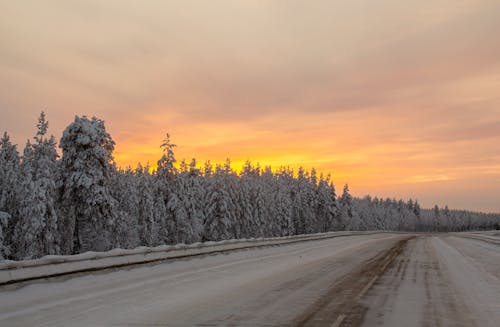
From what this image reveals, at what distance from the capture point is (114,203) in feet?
125

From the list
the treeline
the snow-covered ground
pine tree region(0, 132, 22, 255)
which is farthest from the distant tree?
the snow-covered ground

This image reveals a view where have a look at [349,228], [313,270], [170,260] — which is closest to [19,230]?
[170,260]

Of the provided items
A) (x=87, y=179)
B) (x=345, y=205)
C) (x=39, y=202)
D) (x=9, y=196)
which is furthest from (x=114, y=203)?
(x=345, y=205)

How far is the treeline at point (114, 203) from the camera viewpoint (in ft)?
123

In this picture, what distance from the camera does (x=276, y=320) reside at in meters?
7.78

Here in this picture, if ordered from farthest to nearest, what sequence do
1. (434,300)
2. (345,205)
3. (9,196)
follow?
1. (345,205)
2. (9,196)
3. (434,300)

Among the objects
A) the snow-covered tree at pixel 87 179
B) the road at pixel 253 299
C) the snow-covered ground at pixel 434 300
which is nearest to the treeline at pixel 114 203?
the snow-covered tree at pixel 87 179

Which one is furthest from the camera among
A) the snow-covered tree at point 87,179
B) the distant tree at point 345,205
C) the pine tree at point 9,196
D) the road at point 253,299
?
the distant tree at point 345,205

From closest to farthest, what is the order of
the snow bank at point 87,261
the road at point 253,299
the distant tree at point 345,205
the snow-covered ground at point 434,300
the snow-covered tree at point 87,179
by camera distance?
1. the road at point 253,299
2. the snow-covered ground at point 434,300
3. the snow bank at point 87,261
4. the snow-covered tree at point 87,179
5. the distant tree at point 345,205

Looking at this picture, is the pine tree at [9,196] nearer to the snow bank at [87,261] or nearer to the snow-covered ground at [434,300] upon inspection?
the snow bank at [87,261]

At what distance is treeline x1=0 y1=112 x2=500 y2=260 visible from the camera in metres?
37.5

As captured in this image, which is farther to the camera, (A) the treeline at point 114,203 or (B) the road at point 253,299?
(A) the treeline at point 114,203

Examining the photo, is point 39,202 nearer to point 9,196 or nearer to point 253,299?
point 9,196

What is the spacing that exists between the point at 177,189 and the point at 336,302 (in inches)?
2012
